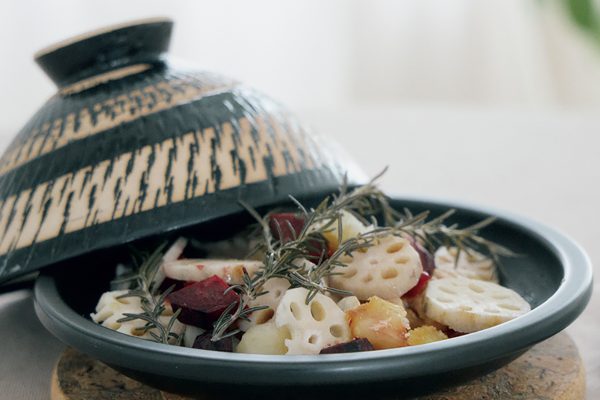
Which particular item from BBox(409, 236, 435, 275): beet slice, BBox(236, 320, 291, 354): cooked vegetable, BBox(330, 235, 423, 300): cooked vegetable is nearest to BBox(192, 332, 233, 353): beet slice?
BBox(236, 320, 291, 354): cooked vegetable

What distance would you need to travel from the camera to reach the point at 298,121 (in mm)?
1015

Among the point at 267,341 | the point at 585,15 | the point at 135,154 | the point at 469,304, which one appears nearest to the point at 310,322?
the point at 267,341

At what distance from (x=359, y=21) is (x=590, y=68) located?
110cm

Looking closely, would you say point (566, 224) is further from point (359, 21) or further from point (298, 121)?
point (359, 21)

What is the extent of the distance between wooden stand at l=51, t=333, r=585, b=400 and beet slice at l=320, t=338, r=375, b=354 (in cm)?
11

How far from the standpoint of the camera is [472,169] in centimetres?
178

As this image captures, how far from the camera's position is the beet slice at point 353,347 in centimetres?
65

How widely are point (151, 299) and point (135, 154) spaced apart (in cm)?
18

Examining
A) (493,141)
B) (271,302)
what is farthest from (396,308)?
(493,141)

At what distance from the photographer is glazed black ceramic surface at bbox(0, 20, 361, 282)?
85 cm

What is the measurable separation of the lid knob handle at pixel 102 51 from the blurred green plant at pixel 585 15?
1.60 meters

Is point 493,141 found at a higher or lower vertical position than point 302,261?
lower

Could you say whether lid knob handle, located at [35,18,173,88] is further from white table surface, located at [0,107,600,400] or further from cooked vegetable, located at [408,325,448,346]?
cooked vegetable, located at [408,325,448,346]

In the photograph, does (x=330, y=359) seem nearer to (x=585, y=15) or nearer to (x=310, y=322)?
(x=310, y=322)
